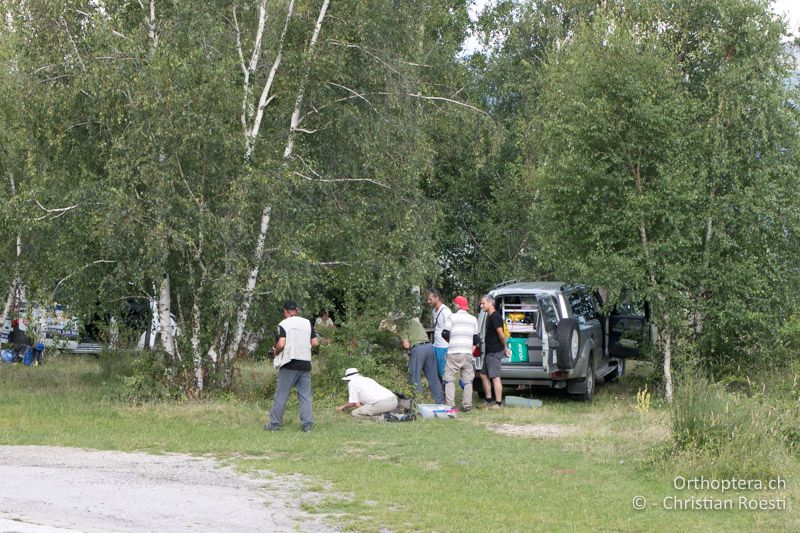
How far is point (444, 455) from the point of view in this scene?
11.3 meters

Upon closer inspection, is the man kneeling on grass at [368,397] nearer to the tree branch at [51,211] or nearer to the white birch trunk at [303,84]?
the white birch trunk at [303,84]

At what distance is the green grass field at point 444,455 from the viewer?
27.3 feet

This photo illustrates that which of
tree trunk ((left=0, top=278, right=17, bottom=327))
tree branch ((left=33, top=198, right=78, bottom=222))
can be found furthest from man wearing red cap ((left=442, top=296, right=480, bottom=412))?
tree trunk ((left=0, top=278, right=17, bottom=327))

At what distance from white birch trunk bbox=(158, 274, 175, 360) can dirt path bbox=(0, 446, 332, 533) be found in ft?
16.8

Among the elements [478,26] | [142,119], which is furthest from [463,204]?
[142,119]

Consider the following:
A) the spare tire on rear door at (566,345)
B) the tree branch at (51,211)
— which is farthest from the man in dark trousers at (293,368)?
the spare tire on rear door at (566,345)

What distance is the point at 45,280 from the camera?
1792 cm

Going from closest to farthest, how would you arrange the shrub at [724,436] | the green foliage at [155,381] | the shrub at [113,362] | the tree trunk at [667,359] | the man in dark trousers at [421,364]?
the shrub at [724,436], the green foliage at [155,381], the man in dark trousers at [421,364], the tree trunk at [667,359], the shrub at [113,362]

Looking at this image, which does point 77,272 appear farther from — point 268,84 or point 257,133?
point 268,84

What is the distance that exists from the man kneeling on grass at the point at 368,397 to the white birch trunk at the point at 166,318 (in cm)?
333

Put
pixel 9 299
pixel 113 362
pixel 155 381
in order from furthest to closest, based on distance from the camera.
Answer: pixel 9 299
pixel 113 362
pixel 155 381

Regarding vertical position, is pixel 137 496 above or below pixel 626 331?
below

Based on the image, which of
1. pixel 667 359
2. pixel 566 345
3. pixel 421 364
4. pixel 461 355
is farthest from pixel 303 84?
pixel 667 359

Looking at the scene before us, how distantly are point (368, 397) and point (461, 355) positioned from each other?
6.71ft
